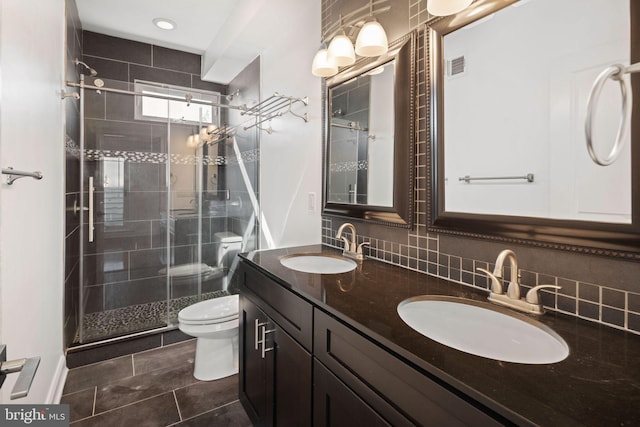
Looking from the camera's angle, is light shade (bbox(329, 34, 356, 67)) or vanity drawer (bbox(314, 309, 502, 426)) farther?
light shade (bbox(329, 34, 356, 67))

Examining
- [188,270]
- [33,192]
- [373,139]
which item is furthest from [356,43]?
[188,270]

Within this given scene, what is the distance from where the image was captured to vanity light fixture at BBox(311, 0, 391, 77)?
140 centimetres

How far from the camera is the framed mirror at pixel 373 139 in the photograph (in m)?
1.39

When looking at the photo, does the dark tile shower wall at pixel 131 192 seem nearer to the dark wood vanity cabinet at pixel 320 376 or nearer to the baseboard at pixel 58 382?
A: the baseboard at pixel 58 382

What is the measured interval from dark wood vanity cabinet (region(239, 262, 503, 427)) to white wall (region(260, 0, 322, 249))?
29.4 inches

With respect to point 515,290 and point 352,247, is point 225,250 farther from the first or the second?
point 515,290

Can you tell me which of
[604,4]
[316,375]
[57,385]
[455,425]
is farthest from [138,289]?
[604,4]

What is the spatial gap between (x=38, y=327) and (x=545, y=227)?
2.01 metres

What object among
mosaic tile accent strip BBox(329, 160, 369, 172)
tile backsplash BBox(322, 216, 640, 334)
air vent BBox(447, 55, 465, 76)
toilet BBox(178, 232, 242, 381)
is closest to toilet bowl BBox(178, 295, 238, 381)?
toilet BBox(178, 232, 242, 381)

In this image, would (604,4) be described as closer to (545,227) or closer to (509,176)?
(509,176)

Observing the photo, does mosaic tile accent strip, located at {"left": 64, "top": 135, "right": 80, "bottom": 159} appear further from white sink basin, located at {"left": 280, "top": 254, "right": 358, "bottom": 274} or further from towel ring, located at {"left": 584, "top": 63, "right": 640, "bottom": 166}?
towel ring, located at {"left": 584, "top": 63, "right": 640, "bottom": 166}

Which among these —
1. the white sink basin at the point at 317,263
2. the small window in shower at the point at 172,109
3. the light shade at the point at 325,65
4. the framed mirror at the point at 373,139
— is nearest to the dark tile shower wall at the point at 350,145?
the framed mirror at the point at 373,139

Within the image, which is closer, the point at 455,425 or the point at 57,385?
the point at 455,425

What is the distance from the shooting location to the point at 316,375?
101 centimetres
